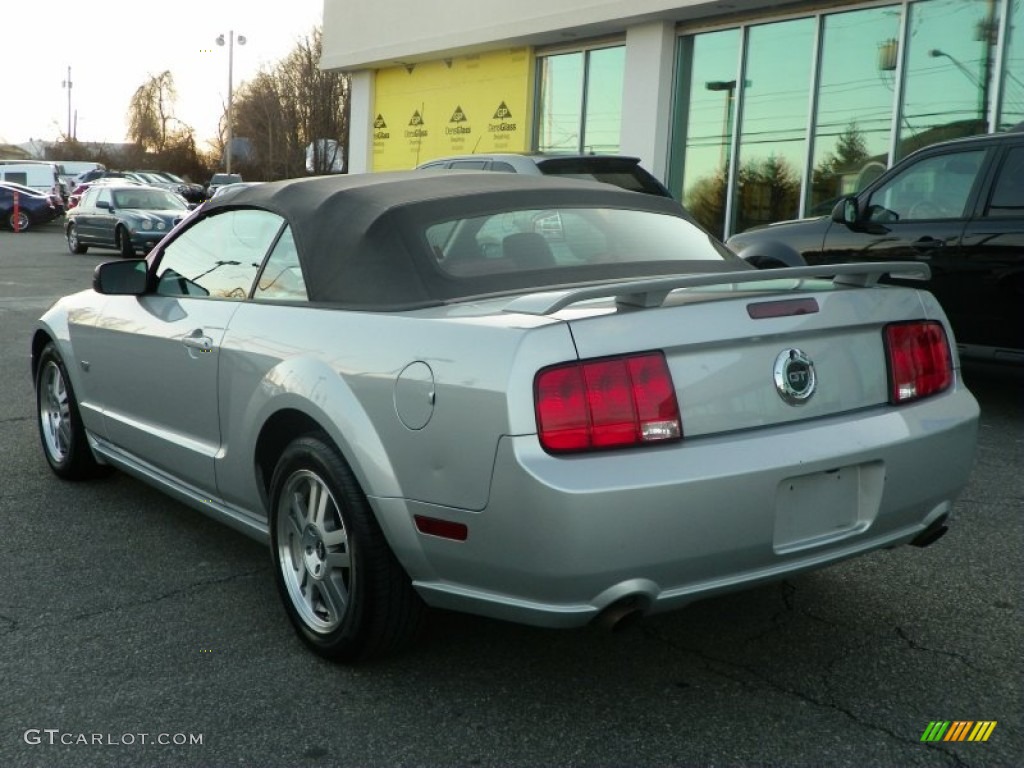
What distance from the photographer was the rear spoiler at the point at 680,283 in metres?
2.85

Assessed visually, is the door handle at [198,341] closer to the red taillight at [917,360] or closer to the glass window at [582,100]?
the red taillight at [917,360]

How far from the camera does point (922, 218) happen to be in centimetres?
765

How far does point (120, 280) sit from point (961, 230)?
520 centimetres

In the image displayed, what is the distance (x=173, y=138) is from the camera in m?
79.9

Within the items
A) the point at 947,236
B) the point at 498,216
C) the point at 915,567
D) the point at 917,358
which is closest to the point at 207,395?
the point at 498,216

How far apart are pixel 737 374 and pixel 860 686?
3.18ft

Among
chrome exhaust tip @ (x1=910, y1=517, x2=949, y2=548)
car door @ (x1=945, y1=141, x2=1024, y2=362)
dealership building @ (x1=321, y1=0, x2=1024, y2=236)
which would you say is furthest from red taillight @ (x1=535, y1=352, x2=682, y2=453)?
dealership building @ (x1=321, y1=0, x2=1024, y2=236)

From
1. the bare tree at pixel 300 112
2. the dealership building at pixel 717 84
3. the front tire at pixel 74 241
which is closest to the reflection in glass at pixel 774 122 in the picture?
the dealership building at pixel 717 84

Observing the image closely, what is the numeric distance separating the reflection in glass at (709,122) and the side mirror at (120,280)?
12.5 m

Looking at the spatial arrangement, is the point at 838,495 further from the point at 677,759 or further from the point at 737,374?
the point at 677,759

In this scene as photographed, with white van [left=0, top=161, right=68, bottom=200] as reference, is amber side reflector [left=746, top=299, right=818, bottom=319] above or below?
below

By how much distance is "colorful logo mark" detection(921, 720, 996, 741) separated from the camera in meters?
2.87

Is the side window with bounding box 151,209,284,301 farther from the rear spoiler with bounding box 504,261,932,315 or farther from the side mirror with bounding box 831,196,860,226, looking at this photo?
the side mirror with bounding box 831,196,860,226

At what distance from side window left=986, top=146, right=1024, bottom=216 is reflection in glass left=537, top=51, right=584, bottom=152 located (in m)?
12.6
